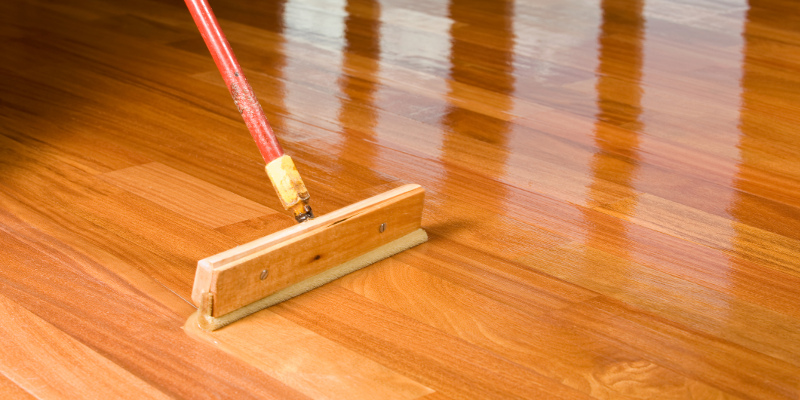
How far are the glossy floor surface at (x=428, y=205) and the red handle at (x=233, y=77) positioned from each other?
161 millimetres

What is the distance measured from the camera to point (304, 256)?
40.7 inches

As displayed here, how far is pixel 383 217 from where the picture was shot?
3.66ft

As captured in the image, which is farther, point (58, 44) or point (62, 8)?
point (62, 8)

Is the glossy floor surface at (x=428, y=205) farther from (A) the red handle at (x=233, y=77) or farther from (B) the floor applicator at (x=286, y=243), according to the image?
(A) the red handle at (x=233, y=77)

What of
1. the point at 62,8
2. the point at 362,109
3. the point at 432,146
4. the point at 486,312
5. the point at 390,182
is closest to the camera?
the point at 486,312

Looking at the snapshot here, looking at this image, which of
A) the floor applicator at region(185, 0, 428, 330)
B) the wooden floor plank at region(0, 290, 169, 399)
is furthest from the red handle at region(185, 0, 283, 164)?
the wooden floor plank at region(0, 290, 169, 399)

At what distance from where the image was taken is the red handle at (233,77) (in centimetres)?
112

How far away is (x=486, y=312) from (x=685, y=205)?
1.48 ft

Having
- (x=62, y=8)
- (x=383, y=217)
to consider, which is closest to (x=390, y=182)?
(x=383, y=217)

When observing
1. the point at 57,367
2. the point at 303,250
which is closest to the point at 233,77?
the point at 303,250

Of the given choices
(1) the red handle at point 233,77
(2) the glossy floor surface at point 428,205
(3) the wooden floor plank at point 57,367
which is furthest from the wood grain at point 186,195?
(3) the wooden floor plank at point 57,367

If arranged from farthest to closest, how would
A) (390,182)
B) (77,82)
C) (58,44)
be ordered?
1. (58,44)
2. (77,82)
3. (390,182)

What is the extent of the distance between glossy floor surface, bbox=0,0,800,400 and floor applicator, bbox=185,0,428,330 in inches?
0.8

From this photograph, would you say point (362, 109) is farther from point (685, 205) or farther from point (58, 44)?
point (58, 44)
